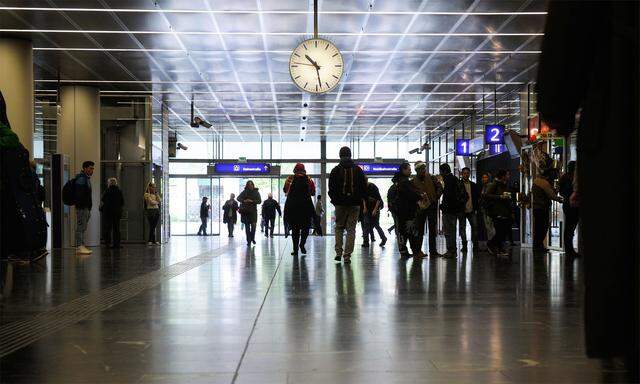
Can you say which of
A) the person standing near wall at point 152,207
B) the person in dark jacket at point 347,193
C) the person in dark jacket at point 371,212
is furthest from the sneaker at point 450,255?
the person standing near wall at point 152,207

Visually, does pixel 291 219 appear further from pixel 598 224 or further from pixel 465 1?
pixel 598 224

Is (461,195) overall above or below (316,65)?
below

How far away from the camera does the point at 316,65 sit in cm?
1253

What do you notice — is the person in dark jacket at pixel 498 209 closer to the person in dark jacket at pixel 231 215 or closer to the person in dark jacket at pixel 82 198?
the person in dark jacket at pixel 82 198

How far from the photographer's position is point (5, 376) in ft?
11.4

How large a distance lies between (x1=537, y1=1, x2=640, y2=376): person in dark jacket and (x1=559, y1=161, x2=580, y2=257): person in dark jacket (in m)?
11.4

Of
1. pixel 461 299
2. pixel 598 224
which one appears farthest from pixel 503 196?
pixel 598 224

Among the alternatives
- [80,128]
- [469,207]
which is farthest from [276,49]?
[80,128]

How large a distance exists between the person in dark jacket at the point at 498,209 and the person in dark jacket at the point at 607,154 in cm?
1209

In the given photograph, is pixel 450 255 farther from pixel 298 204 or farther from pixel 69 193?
pixel 69 193

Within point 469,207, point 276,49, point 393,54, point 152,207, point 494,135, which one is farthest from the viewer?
point 494,135

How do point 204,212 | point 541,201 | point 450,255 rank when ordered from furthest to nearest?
1. point 204,212
2. point 541,201
3. point 450,255

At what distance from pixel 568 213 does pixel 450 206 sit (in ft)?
6.42

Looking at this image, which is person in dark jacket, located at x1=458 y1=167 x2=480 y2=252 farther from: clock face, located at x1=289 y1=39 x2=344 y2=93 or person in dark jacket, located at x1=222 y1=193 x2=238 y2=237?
person in dark jacket, located at x1=222 y1=193 x2=238 y2=237
